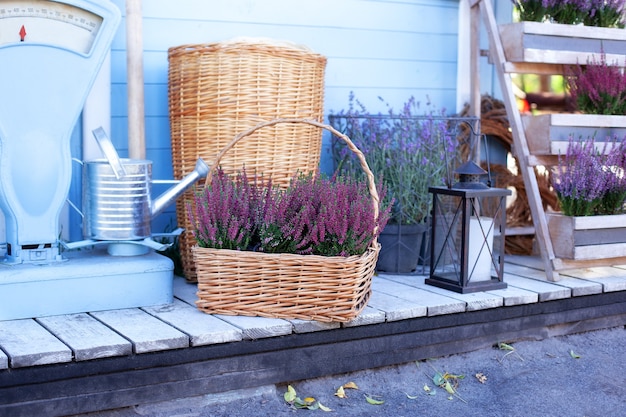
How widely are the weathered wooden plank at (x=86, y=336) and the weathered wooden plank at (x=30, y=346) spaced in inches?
1.0

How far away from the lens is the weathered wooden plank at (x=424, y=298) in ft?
8.63

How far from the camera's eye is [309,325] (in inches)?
92.4

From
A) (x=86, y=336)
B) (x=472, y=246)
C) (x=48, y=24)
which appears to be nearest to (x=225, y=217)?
(x=86, y=336)

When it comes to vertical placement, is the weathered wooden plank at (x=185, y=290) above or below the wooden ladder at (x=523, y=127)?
below

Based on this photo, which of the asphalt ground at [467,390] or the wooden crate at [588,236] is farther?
the wooden crate at [588,236]

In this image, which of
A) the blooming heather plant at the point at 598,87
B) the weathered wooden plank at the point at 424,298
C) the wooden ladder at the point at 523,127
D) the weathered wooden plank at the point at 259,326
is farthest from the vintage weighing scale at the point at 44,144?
the blooming heather plant at the point at 598,87

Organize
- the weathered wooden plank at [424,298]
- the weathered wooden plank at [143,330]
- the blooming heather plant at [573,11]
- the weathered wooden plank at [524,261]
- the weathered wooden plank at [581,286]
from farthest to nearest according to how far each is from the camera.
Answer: the weathered wooden plank at [524,261], the blooming heather plant at [573,11], the weathered wooden plank at [581,286], the weathered wooden plank at [424,298], the weathered wooden plank at [143,330]

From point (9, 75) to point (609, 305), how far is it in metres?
2.28

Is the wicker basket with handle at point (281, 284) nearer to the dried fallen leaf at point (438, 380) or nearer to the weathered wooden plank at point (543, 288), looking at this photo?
the dried fallen leaf at point (438, 380)

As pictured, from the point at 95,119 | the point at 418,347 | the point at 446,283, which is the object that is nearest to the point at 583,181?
the point at 446,283

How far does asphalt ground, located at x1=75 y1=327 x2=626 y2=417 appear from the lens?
2.30 meters

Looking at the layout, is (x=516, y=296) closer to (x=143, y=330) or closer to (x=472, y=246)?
(x=472, y=246)

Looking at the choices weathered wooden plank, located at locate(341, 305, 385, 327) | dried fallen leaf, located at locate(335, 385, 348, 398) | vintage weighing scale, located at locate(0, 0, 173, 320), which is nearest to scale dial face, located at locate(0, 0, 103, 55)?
vintage weighing scale, located at locate(0, 0, 173, 320)

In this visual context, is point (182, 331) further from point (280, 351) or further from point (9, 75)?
point (9, 75)
